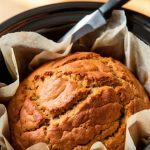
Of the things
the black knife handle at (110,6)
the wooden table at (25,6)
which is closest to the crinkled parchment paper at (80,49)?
the black knife handle at (110,6)

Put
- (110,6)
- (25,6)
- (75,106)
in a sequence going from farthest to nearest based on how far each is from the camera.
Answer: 1. (25,6)
2. (110,6)
3. (75,106)

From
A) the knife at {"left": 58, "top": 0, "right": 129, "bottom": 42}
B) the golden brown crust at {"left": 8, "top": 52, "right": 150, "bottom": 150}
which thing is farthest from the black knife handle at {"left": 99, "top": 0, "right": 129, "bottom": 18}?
the golden brown crust at {"left": 8, "top": 52, "right": 150, "bottom": 150}

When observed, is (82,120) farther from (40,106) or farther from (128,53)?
(128,53)

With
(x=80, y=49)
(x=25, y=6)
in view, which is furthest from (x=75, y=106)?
(x=25, y=6)

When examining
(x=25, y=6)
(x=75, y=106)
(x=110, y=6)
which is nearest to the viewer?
(x=75, y=106)

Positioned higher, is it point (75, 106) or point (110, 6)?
point (110, 6)

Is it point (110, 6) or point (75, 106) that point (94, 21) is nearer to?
point (110, 6)

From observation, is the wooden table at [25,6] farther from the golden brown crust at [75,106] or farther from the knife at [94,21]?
the golden brown crust at [75,106]

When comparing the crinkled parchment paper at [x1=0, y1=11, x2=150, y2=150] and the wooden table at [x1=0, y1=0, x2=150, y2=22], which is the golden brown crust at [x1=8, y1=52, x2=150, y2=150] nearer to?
the crinkled parchment paper at [x1=0, y1=11, x2=150, y2=150]
